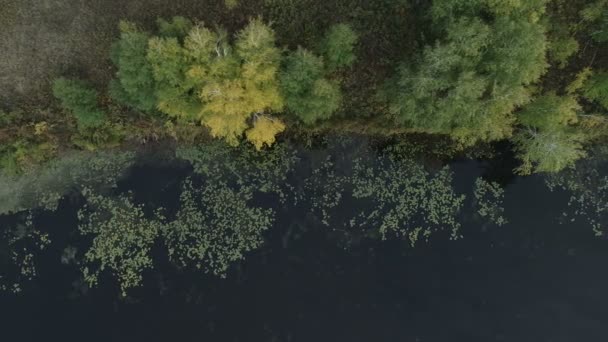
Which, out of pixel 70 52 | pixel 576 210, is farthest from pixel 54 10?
pixel 576 210

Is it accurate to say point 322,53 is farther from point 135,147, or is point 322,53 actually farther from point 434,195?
point 135,147

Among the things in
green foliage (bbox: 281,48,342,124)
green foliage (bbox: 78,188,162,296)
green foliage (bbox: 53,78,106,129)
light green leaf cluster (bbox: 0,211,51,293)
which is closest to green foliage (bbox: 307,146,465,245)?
green foliage (bbox: 281,48,342,124)

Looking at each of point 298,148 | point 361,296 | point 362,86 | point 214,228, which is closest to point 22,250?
point 214,228

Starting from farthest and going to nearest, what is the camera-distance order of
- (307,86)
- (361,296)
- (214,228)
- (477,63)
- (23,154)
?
(214,228)
(23,154)
(361,296)
(307,86)
(477,63)

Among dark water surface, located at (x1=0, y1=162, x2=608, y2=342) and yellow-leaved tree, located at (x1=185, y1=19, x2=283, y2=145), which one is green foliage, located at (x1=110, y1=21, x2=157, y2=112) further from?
dark water surface, located at (x1=0, y1=162, x2=608, y2=342)

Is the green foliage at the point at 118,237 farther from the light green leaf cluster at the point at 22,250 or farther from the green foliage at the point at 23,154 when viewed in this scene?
the green foliage at the point at 23,154

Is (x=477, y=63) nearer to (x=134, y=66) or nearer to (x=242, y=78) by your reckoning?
(x=242, y=78)
